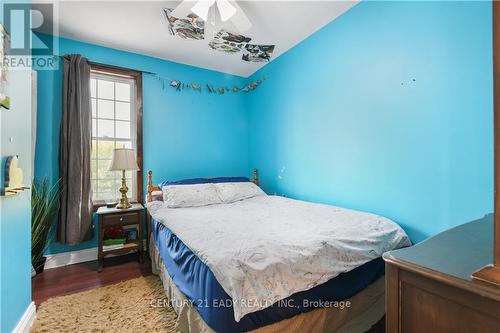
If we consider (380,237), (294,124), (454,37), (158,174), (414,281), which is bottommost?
(380,237)

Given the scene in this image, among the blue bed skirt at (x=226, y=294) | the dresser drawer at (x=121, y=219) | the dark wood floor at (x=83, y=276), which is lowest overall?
the dark wood floor at (x=83, y=276)

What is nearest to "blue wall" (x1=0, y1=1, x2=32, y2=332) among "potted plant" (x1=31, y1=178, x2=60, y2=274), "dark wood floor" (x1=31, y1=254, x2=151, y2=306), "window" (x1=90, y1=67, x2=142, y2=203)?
"dark wood floor" (x1=31, y1=254, x2=151, y2=306)

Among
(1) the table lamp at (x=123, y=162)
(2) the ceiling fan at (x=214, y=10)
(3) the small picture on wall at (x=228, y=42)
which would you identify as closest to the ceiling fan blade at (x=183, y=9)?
(2) the ceiling fan at (x=214, y=10)

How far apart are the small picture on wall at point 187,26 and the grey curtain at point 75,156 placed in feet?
3.67

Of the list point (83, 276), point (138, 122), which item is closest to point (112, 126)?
point (138, 122)

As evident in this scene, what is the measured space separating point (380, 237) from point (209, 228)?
1189 mm

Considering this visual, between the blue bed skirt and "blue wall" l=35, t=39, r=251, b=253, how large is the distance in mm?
1728

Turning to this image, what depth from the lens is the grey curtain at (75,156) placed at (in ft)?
8.34

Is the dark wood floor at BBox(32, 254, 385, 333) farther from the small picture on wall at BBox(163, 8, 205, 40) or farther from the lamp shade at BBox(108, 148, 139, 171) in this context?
the small picture on wall at BBox(163, 8, 205, 40)

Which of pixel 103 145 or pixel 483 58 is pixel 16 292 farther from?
pixel 483 58

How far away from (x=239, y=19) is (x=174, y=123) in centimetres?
163

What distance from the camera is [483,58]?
148 cm

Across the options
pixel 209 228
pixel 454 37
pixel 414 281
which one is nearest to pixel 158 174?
pixel 209 228

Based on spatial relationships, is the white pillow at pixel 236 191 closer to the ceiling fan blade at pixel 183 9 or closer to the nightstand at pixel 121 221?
the nightstand at pixel 121 221
